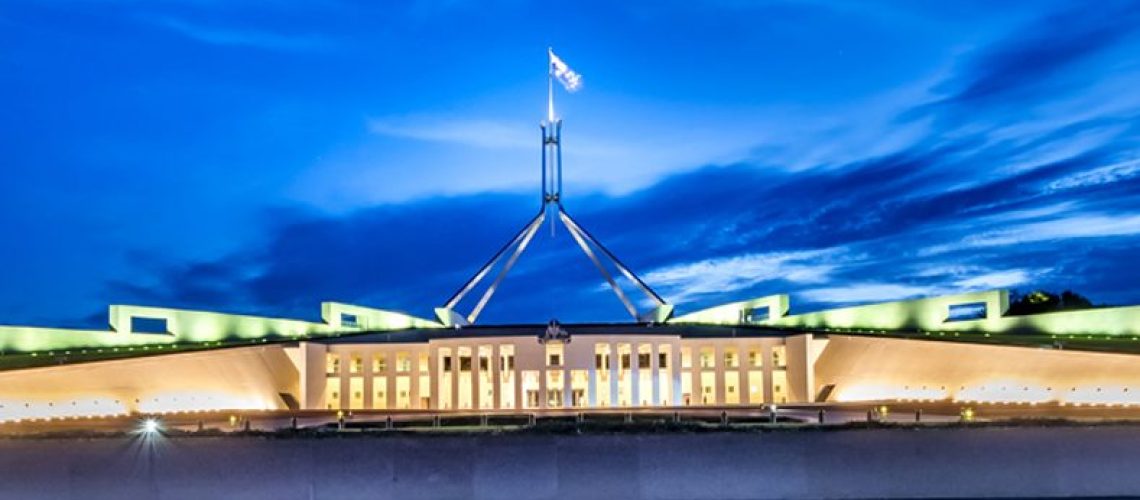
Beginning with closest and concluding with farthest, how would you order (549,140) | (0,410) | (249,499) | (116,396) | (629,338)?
(249,499)
(0,410)
(116,396)
(629,338)
(549,140)

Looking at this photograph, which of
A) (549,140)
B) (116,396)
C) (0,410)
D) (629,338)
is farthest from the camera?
(549,140)

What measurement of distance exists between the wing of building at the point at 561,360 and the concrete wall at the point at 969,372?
0.05 meters

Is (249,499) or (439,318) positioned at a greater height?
(439,318)

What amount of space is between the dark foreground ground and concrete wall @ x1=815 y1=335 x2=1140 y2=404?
13062 millimetres

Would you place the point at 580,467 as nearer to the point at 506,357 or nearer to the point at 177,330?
the point at 506,357

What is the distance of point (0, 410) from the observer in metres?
32.7

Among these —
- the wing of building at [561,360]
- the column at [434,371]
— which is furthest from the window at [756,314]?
the column at [434,371]

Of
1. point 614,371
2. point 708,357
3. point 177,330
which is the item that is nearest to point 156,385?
point 177,330

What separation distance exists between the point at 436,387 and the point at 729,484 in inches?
905

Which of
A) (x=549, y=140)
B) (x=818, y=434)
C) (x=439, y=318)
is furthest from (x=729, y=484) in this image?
(x=549, y=140)

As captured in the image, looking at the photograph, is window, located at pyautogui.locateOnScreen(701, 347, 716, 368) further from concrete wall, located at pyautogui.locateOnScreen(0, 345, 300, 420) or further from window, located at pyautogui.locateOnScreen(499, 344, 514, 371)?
concrete wall, located at pyautogui.locateOnScreen(0, 345, 300, 420)

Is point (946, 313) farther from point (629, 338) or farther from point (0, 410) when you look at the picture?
point (0, 410)

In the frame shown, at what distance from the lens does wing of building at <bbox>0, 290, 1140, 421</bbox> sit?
119 ft

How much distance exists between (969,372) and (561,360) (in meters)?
14.6
